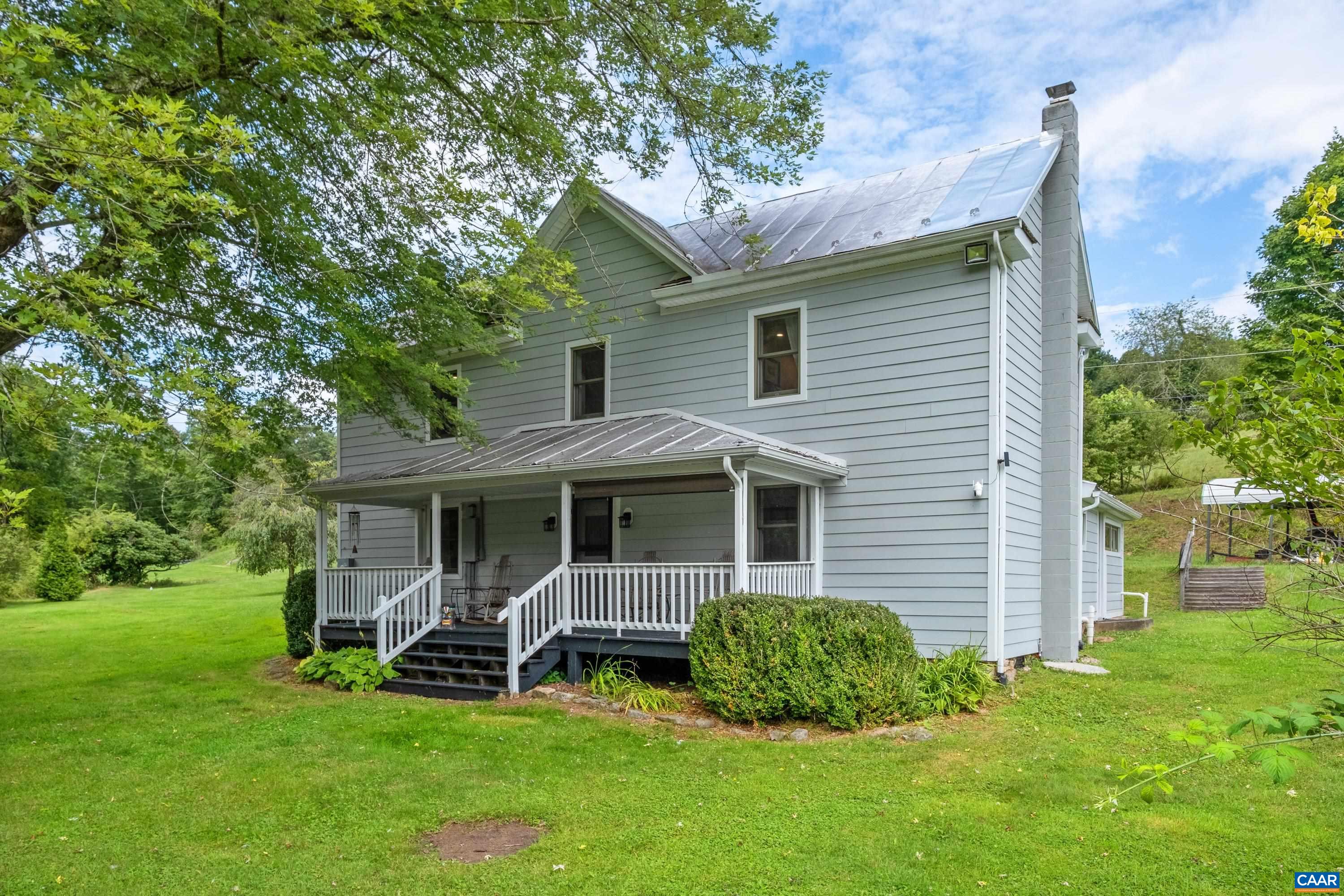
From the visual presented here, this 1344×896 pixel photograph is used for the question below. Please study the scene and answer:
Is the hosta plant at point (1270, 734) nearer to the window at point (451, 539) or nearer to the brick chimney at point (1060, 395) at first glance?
the brick chimney at point (1060, 395)

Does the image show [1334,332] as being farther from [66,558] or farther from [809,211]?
[66,558]

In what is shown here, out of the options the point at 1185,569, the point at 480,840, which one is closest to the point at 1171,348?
the point at 1185,569

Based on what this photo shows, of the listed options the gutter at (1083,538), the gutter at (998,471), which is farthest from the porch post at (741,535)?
the gutter at (1083,538)

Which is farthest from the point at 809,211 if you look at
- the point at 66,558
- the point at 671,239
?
the point at 66,558

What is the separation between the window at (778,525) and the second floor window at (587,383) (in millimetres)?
3275

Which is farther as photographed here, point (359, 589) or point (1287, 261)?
point (1287, 261)

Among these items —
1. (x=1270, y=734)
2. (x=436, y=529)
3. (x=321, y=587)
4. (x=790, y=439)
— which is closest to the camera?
(x=1270, y=734)

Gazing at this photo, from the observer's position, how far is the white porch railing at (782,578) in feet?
32.2

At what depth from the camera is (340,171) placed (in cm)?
981

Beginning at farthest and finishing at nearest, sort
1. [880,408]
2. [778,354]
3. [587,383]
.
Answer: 1. [587,383]
2. [778,354]
3. [880,408]

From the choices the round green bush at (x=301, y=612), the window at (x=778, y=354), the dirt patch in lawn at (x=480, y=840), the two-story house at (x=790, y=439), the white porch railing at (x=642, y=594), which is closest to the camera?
the dirt patch in lawn at (x=480, y=840)

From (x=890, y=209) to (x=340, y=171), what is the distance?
736 cm

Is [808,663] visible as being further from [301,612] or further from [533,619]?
[301,612]

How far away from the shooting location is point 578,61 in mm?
9445
